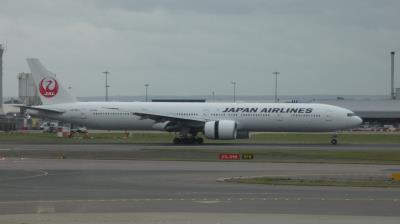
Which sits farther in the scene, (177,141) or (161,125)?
(161,125)

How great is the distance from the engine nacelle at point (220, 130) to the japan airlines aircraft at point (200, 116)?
0.24m

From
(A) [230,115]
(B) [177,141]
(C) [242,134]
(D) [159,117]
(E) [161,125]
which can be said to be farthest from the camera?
(C) [242,134]

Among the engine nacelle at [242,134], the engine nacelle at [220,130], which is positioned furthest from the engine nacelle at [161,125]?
the engine nacelle at [242,134]

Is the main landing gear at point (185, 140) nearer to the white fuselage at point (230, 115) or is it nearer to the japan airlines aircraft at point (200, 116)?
the japan airlines aircraft at point (200, 116)

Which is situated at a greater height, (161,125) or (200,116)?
(200,116)

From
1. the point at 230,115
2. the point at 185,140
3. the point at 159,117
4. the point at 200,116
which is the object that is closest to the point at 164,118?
the point at 159,117

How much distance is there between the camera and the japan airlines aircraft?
55.4 meters

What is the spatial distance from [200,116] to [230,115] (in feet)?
7.86

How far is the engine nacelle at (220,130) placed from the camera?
52500mm

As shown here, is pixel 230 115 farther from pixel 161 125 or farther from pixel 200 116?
pixel 161 125

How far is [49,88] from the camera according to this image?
59625 mm

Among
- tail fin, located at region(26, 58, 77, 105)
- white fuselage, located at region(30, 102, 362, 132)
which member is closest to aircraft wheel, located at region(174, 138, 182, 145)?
white fuselage, located at region(30, 102, 362, 132)

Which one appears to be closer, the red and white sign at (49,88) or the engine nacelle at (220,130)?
the engine nacelle at (220,130)

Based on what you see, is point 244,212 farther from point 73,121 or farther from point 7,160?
point 73,121
